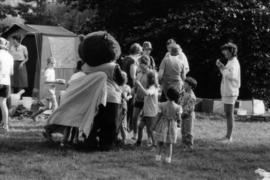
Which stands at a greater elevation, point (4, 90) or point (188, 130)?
point (4, 90)

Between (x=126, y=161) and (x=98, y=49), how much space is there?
6.21 feet

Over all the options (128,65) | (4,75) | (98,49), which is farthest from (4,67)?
(128,65)

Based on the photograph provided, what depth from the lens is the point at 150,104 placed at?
8.80m

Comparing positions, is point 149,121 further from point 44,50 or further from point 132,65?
point 44,50

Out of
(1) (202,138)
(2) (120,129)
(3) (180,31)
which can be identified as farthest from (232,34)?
(2) (120,129)

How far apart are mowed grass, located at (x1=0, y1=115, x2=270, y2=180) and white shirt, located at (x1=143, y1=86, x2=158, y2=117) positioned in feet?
1.88

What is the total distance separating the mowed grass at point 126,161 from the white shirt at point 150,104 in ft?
1.88

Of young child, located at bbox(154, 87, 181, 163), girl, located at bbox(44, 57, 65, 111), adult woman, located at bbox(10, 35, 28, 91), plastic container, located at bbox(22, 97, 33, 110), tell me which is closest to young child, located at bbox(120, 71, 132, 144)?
young child, located at bbox(154, 87, 181, 163)

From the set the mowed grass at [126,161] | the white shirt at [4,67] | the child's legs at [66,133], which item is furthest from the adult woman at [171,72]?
the white shirt at [4,67]

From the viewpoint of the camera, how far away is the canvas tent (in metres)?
16.1

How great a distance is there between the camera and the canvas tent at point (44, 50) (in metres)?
16.1

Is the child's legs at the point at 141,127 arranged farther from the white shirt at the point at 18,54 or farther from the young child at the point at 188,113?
the white shirt at the point at 18,54

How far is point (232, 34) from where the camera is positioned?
56.7ft

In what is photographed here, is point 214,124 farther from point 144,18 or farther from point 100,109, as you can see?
point 144,18
